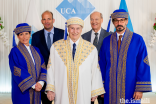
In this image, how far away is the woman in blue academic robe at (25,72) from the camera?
8.18ft

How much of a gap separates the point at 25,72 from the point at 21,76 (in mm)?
82

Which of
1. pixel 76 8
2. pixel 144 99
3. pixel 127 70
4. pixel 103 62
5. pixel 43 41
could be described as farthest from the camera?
pixel 76 8

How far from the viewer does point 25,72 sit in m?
2.49

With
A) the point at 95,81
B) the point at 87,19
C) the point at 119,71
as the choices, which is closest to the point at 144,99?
the point at 87,19

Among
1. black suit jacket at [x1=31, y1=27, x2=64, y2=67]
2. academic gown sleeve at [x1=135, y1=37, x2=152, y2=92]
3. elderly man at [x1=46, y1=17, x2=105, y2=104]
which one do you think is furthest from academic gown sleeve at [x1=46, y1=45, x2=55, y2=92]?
academic gown sleeve at [x1=135, y1=37, x2=152, y2=92]

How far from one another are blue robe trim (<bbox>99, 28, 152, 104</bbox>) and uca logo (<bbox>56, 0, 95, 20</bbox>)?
11.3 feet

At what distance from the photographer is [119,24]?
2.54 meters

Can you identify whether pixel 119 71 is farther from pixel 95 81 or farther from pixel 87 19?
pixel 87 19

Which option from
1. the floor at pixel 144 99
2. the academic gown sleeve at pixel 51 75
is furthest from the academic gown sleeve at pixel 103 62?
the floor at pixel 144 99

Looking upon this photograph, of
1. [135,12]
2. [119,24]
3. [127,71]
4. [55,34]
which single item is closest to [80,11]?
[135,12]

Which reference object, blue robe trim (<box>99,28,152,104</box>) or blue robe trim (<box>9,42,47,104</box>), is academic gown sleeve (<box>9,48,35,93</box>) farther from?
blue robe trim (<box>99,28,152,104</box>)

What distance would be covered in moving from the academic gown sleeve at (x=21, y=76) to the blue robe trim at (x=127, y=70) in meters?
1.18

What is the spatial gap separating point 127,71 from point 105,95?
1.72 ft

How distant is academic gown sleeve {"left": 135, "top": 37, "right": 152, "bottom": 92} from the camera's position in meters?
2.34
